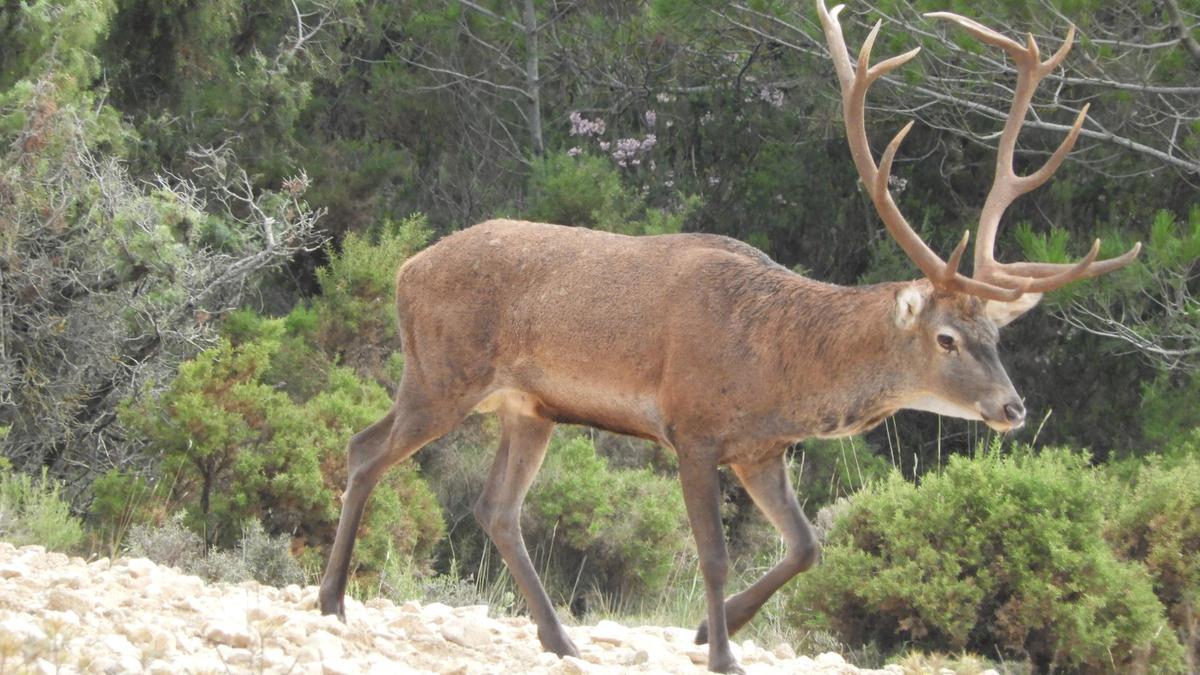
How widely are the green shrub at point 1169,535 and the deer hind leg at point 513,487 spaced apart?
379cm

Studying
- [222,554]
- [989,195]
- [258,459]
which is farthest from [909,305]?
[258,459]

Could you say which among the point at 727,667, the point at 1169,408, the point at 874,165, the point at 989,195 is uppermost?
the point at 874,165

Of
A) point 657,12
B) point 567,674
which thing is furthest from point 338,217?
point 567,674

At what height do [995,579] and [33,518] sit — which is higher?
[995,579]

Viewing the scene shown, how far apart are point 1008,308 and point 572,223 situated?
877 cm

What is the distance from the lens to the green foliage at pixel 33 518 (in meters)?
9.25

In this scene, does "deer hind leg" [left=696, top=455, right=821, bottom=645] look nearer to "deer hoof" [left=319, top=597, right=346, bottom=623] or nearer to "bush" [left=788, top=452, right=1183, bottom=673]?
"bush" [left=788, top=452, right=1183, bottom=673]

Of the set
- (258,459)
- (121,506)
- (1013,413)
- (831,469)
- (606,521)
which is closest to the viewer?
(1013,413)

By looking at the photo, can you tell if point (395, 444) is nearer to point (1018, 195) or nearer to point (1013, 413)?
point (1013, 413)

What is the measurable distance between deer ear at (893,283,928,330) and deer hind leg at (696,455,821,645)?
879mm

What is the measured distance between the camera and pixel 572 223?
15539mm

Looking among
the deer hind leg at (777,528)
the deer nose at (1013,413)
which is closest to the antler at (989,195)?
the deer nose at (1013,413)

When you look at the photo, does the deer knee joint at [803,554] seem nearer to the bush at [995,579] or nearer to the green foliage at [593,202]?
the bush at [995,579]

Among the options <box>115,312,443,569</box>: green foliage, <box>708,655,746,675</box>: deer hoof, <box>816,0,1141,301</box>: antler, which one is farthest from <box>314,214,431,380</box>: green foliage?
<box>708,655,746,675</box>: deer hoof
